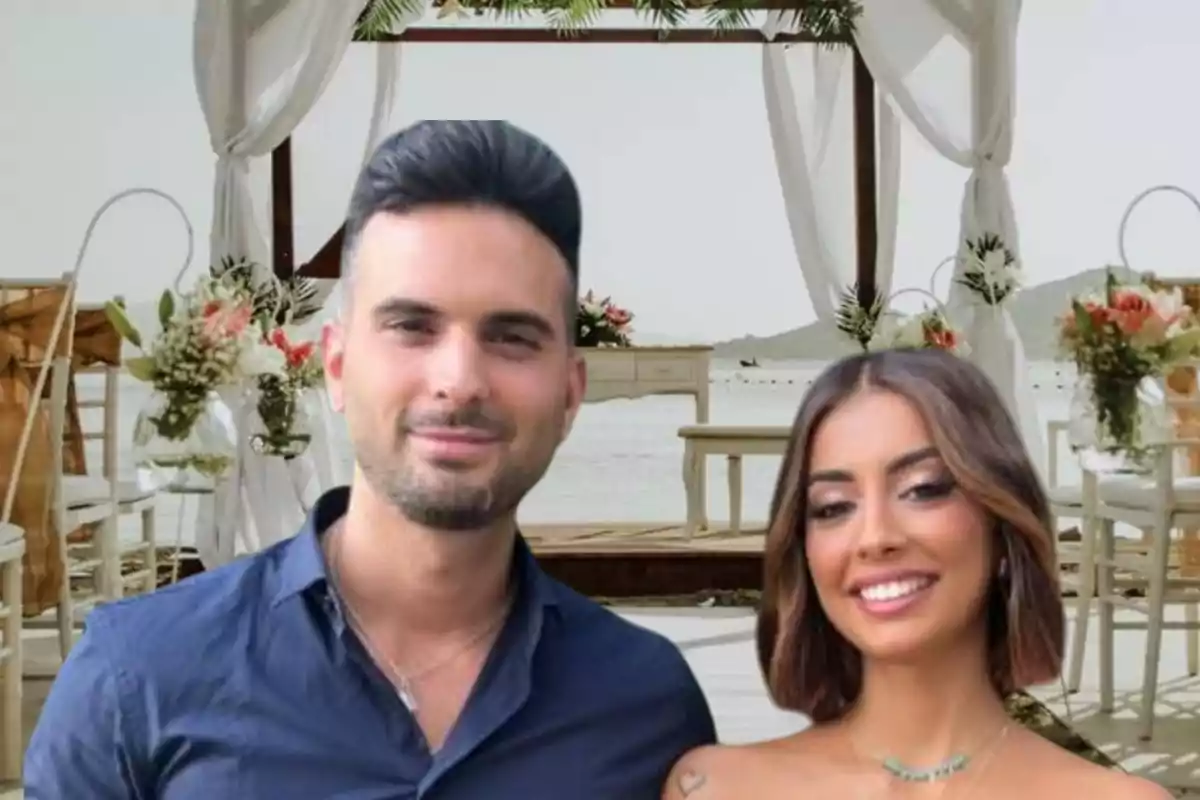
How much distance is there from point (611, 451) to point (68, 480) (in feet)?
13.7

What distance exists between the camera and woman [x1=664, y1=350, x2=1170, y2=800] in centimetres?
111

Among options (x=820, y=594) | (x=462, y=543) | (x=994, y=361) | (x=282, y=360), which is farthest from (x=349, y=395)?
(x=994, y=361)

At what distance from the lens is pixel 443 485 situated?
3.40ft

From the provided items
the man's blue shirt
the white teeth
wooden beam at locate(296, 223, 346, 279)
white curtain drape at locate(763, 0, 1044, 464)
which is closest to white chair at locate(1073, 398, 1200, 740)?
white curtain drape at locate(763, 0, 1044, 464)

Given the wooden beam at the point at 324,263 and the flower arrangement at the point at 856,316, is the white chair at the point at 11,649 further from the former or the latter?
the flower arrangement at the point at 856,316

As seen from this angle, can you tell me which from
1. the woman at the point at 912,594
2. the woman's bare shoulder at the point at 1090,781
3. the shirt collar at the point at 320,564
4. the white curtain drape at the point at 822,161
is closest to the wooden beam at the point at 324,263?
the white curtain drape at the point at 822,161

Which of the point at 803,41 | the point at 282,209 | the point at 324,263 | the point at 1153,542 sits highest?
the point at 803,41

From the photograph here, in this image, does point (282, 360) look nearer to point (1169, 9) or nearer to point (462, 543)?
point (462, 543)

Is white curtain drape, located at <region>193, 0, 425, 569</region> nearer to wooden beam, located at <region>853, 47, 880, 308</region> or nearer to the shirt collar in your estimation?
wooden beam, located at <region>853, 47, 880, 308</region>

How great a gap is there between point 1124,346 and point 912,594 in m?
2.34

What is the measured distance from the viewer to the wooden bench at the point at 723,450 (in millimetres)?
5602

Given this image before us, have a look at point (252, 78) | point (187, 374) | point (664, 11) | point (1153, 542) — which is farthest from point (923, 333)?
point (252, 78)

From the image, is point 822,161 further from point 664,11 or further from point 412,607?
point 412,607

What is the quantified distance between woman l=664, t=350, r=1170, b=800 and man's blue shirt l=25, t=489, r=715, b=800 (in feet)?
0.39
